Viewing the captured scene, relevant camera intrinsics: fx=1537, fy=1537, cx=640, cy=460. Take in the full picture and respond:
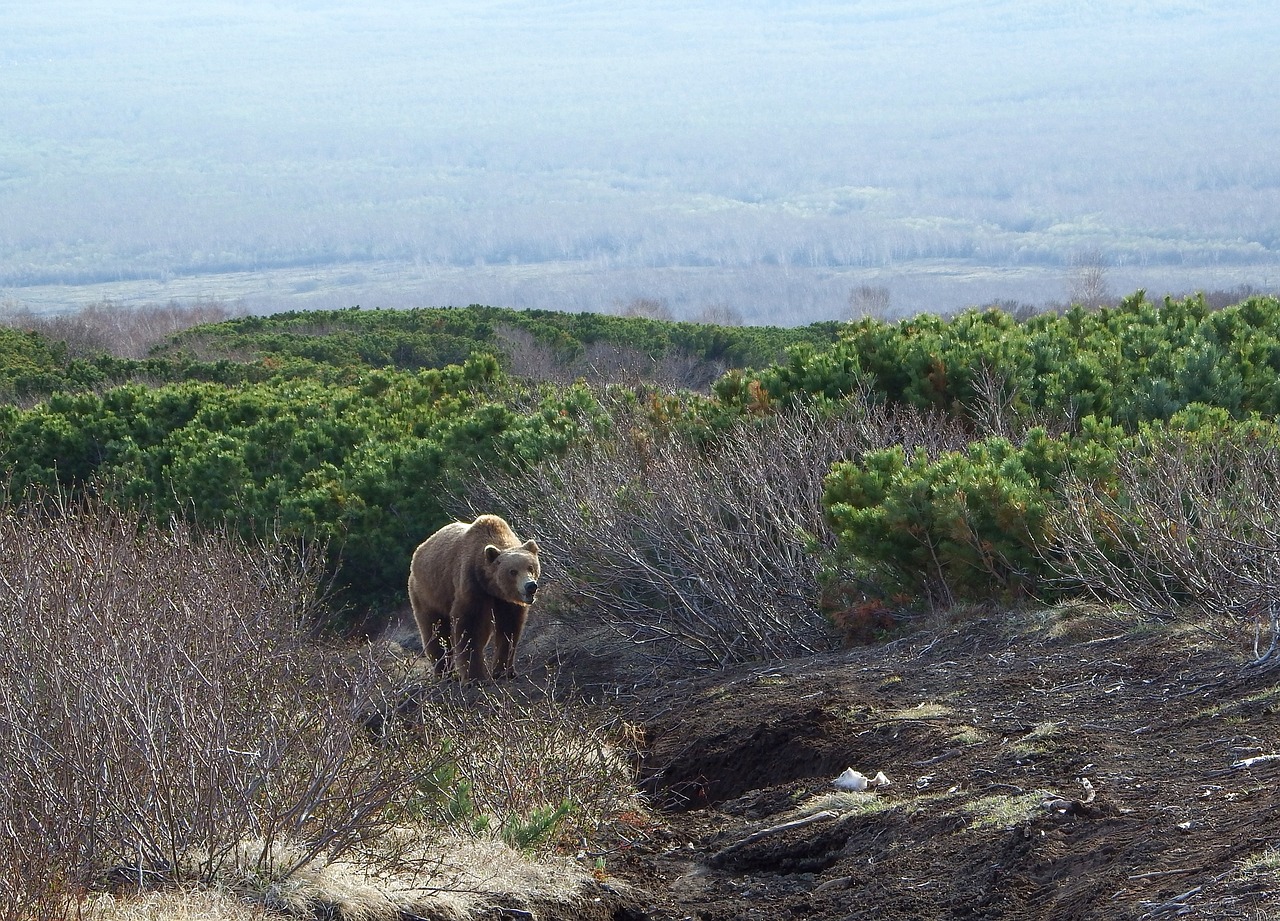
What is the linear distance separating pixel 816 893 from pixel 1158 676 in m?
2.82

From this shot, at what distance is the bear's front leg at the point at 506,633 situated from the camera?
39.4 ft

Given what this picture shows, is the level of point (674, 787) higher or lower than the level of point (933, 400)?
Result: lower

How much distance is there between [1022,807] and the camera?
256 inches

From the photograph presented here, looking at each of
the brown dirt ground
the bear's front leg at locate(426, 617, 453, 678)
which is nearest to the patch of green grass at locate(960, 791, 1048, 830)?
the brown dirt ground

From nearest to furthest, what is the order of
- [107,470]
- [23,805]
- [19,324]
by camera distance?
[23,805] < [107,470] < [19,324]

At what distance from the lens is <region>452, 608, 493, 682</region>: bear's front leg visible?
11.9m

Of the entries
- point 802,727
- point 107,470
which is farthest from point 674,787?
point 107,470

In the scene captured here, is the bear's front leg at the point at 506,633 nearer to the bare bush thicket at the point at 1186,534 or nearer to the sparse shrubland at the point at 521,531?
the sparse shrubland at the point at 521,531

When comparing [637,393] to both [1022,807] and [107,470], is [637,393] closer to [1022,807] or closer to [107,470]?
[107,470]

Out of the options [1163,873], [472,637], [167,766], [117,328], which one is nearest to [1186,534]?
[1163,873]

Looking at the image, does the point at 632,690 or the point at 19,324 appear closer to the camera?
the point at 632,690

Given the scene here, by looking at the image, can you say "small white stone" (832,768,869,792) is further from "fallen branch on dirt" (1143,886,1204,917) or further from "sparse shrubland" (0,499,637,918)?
"fallen branch on dirt" (1143,886,1204,917)

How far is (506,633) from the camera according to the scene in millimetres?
12156

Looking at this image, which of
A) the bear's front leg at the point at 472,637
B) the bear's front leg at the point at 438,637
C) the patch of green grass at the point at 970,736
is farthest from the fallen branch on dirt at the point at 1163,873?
the bear's front leg at the point at 438,637
